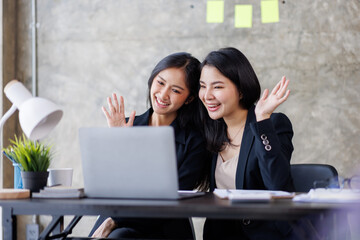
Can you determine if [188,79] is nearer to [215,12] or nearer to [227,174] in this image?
[227,174]

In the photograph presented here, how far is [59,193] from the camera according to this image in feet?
5.24

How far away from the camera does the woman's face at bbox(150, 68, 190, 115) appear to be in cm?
236

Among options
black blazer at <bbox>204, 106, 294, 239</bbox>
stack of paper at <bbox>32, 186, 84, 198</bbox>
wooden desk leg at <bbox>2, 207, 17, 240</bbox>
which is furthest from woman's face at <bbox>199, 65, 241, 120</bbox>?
wooden desk leg at <bbox>2, 207, 17, 240</bbox>

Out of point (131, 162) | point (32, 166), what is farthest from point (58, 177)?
point (131, 162)

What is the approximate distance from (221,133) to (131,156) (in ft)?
2.94

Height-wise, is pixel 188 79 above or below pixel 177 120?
above

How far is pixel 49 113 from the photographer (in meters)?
1.65

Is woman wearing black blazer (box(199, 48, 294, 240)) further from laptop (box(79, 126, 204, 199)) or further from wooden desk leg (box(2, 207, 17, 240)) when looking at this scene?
wooden desk leg (box(2, 207, 17, 240))

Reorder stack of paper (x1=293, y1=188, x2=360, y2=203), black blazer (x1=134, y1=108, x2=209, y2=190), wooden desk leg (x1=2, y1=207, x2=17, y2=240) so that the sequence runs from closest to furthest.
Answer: stack of paper (x1=293, y1=188, x2=360, y2=203) < wooden desk leg (x1=2, y1=207, x2=17, y2=240) < black blazer (x1=134, y1=108, x2=209, y2=190)

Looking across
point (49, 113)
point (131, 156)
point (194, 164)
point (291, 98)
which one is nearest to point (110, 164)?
point (131, 156)

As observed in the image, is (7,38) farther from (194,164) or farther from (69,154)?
(194,164)

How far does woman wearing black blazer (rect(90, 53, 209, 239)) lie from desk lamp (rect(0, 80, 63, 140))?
56 centimetres

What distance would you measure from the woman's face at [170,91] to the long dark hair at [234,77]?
0.17 m

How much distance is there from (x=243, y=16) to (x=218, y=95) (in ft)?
5.05
